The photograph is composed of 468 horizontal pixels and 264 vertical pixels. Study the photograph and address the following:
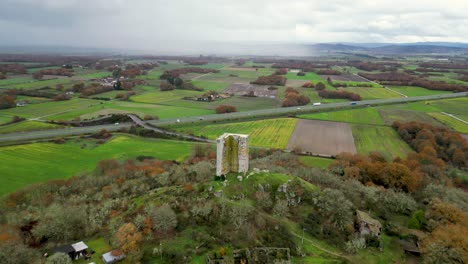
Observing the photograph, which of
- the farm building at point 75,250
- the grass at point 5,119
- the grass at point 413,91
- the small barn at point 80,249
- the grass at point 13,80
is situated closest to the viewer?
the farm building at point 75,250

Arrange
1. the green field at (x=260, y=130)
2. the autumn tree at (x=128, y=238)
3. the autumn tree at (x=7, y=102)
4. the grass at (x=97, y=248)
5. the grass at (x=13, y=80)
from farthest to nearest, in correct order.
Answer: the grass at (x=13, y=80), the autumn tree at (x=7, y=102), the green field at (x=260, y=130), the grass at (x=97, y=248), the autumn tree at (x=128, y=238)

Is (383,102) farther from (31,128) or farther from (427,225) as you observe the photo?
(31,128)

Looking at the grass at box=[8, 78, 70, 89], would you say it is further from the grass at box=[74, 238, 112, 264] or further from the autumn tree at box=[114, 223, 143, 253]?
the autumn tree at box=[114, 223, 143, 253]

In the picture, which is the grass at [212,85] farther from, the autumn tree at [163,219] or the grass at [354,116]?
the autumn tree at [163,219]

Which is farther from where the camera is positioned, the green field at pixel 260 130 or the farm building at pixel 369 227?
the green field at pixel 260 130

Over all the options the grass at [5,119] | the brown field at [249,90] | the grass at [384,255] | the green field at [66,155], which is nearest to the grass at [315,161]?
the green field at [66,155]

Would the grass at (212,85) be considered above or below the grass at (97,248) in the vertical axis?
above

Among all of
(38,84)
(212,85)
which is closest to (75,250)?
(212,85)
